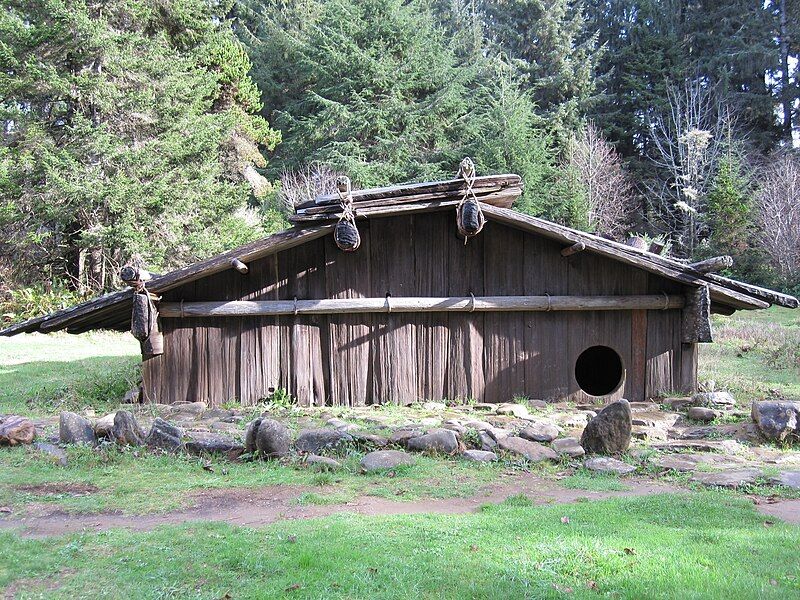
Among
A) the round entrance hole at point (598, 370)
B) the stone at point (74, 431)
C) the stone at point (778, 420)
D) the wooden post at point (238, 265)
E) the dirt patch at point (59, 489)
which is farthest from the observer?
the round entrance hole at point (598, 370)

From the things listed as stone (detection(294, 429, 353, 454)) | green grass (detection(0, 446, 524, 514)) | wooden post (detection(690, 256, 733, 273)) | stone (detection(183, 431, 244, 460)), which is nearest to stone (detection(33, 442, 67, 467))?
green grass (detection(0, 446, 524, 514))

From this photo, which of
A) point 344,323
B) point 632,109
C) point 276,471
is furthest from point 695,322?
point 632,109

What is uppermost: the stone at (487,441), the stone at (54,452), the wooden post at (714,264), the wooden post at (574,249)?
the wooden post at (574,249)

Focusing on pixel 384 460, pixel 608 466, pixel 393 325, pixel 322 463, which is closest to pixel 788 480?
pixel 608 466

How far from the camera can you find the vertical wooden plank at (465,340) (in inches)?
422

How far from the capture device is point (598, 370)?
13.9 m

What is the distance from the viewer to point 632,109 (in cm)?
4178

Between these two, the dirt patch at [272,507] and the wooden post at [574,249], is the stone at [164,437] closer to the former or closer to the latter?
the dirt patch at [272,507]

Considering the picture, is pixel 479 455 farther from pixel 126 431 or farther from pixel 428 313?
pixel 126 431

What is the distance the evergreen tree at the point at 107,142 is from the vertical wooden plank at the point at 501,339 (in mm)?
17168

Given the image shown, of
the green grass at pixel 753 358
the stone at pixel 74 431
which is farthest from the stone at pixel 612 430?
the stone at pixel 74 431

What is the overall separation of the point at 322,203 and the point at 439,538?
20.4 ft

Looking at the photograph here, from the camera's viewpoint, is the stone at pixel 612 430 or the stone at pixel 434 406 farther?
the stone at pixel 434 406

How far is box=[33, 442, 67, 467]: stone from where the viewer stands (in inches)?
280
